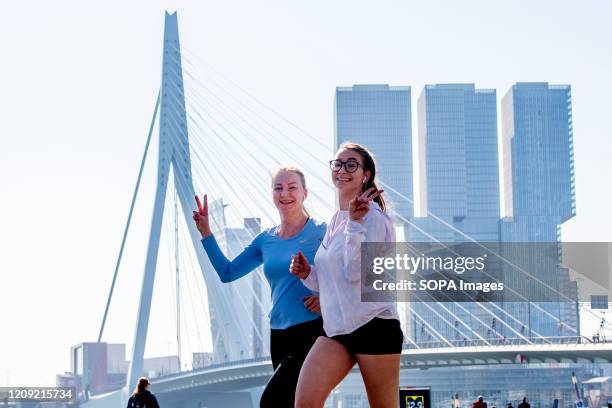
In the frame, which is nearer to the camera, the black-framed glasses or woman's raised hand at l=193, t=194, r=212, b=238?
the black-framed glasses

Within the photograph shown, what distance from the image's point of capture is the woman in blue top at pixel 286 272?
5754 millimetres

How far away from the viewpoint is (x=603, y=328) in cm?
6994

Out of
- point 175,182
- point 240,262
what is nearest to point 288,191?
point 240,262

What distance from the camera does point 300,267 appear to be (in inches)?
211

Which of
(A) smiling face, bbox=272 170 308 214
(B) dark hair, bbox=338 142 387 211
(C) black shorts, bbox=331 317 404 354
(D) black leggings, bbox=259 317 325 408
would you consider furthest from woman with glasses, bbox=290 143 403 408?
(A) smiling face, bbox=272 170 308 214

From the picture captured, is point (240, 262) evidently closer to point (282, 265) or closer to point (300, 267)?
point (282, 265)

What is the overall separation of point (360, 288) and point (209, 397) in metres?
94.1

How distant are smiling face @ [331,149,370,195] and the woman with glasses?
126 millimetres

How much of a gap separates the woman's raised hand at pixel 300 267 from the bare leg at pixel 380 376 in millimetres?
539

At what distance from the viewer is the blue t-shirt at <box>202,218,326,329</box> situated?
5.89 metres

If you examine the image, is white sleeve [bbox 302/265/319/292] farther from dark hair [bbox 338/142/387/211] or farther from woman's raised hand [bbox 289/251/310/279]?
dark hair [bbox 338/142/387/211]

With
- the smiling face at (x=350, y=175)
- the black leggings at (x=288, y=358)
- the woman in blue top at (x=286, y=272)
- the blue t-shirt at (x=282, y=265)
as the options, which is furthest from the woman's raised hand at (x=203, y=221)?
the smiling face at (x=350, y=175)

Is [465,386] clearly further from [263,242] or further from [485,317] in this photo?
[263,242]

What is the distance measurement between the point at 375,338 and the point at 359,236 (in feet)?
1.26
